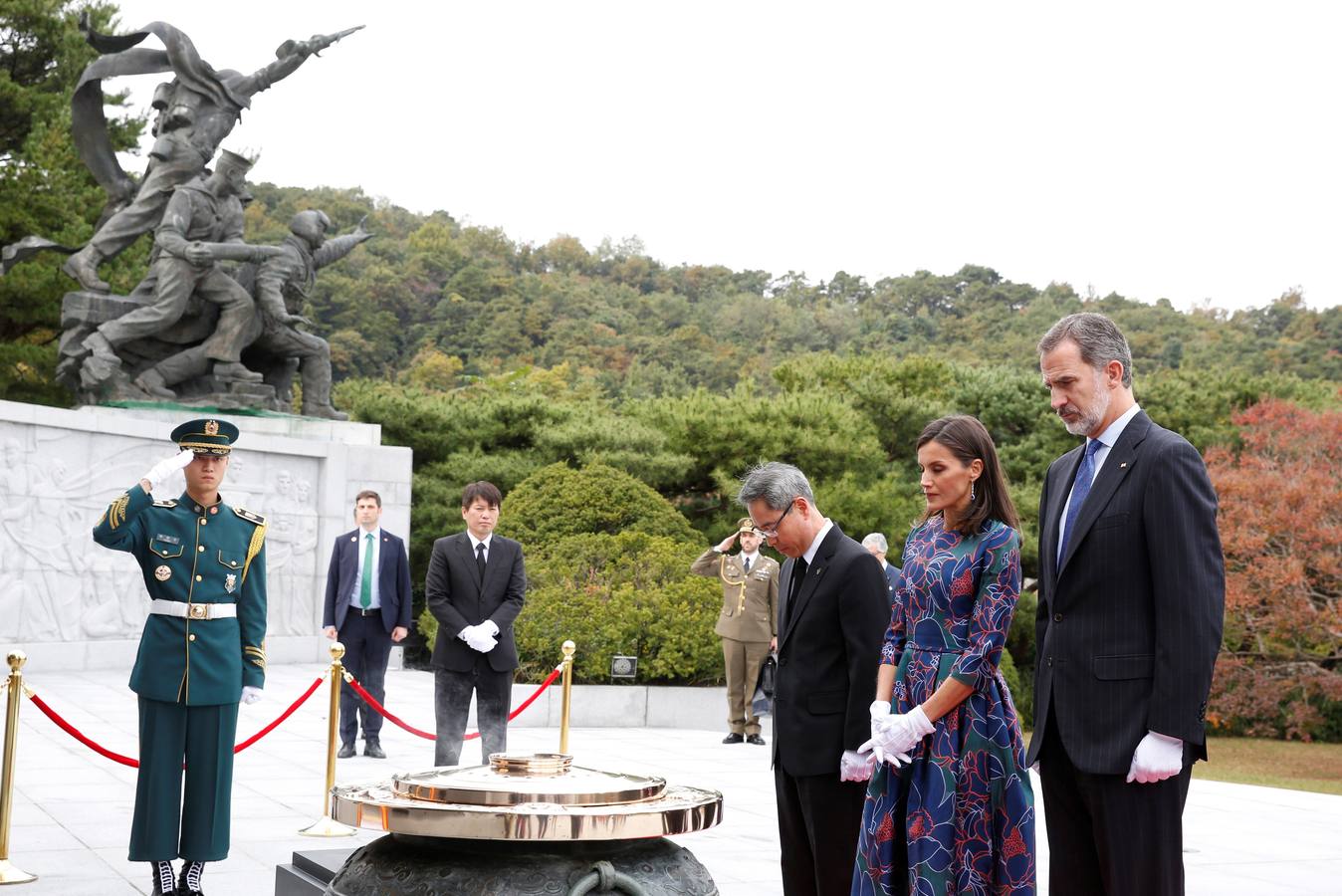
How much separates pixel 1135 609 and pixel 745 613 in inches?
288

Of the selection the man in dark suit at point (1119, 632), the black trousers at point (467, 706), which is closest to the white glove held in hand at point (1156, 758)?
the man in dark suit at point (1119, 632)

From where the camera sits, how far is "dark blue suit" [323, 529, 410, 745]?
8.45 m

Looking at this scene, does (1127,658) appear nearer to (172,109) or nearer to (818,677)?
(818,677)

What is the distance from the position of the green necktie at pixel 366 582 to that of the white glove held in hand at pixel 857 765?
5.66 meters

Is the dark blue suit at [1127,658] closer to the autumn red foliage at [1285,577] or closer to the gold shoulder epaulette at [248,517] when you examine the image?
the gold shoulder epaulette at [248,517]

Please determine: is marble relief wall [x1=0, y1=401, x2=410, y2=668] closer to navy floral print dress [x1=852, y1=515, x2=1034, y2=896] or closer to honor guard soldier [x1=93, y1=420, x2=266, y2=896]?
honor guard soldier [x1=93, y1=420, x2=266, y2=896]

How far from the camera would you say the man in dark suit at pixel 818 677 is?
3498mm

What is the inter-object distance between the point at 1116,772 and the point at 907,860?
63 centimetres

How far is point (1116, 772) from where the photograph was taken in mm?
2756

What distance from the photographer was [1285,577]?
49.4 ft

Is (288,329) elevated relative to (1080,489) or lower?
elevated

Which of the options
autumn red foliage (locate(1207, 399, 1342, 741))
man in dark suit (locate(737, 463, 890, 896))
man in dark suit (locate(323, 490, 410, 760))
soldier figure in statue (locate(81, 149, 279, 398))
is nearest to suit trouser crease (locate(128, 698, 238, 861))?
man in dark suit (locate(737, 463, 890, 896))

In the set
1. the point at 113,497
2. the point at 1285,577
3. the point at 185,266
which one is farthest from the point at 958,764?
the point at 1285,577

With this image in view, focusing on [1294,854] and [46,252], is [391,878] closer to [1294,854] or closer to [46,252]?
[1294,854]
